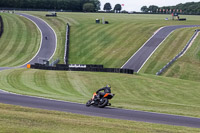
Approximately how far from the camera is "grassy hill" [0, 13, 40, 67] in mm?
73000

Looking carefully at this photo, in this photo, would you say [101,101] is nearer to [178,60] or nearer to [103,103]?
[103,103]

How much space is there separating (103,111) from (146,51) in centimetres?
4998

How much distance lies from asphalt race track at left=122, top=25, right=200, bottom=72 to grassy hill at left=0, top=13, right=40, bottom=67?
73.8 ft

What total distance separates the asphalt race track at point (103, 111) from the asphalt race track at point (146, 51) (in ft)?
122

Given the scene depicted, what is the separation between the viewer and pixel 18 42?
275 feet

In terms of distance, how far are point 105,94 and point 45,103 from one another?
13.6 ft

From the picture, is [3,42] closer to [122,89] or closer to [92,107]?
[122,89]

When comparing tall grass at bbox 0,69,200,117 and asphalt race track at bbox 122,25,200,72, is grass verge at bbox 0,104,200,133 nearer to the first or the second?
tall grass at bbox 0,69,200,117

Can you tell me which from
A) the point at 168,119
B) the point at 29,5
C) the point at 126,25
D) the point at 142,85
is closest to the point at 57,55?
the point at 126,25

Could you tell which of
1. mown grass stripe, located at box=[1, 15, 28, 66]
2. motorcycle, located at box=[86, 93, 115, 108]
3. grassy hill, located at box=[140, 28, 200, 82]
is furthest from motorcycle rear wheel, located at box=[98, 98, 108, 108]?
mown grass stripe, located at box=[1, 15, 28, 66]

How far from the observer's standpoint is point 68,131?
51.2 ft

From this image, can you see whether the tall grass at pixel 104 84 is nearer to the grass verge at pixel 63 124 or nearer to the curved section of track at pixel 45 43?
the grass verge at pixel 63 124

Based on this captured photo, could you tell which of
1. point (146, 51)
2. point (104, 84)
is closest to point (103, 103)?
point (104, 84)

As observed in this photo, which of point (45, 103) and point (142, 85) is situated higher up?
point (45, 103)
